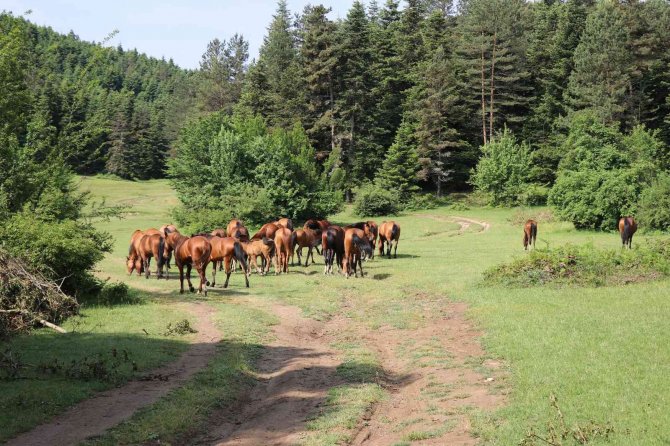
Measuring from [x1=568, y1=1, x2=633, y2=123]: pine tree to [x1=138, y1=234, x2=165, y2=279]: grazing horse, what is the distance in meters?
50.5

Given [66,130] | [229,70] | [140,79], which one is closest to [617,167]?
[66,130]

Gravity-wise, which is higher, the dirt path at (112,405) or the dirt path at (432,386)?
the dirt path at (112,405)

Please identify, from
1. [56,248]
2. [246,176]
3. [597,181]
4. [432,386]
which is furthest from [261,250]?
[597,181]

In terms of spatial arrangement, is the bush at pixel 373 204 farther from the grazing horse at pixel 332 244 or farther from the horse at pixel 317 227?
the grazing horse at pixel 332 244

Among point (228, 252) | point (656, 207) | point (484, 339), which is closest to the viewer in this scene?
point (484, 339)

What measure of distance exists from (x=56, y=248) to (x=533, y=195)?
5002 cm

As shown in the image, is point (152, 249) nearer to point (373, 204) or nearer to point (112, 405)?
point (112, 405)

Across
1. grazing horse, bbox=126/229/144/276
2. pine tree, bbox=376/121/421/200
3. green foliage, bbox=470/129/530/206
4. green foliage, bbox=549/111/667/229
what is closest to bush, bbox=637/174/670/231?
green foliage, bbox=549/111/667/229

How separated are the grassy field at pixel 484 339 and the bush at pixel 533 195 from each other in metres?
31.8

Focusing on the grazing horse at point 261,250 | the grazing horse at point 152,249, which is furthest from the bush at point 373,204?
the grazing horse at point 152,249

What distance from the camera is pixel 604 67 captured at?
6216cm

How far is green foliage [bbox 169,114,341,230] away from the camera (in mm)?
45594

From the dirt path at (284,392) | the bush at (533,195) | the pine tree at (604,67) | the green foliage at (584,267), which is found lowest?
the dirt path at (284,392)

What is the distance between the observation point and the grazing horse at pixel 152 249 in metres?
23.9
